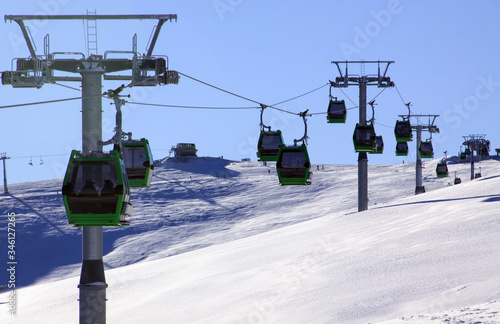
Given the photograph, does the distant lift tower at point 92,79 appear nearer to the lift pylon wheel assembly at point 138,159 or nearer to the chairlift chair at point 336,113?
the lift pylon wheel assembly at point 138,159

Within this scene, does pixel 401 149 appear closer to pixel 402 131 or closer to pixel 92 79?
pixel 402 131

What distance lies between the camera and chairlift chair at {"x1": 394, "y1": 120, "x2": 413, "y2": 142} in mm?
37156

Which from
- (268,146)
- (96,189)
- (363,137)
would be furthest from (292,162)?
(363,137)

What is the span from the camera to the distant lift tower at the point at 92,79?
10961 millimetres

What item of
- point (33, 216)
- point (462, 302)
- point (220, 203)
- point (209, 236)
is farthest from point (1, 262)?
point (462, 302)

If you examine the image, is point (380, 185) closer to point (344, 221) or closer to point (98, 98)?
point (344, 221)

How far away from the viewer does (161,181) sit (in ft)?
220

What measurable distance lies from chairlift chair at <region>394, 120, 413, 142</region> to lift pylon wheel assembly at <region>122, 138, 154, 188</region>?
25.5m

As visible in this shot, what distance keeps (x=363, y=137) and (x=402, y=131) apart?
29.9 feet

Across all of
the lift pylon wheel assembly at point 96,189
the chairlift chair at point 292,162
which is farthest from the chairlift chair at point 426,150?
the lift pylon wheel assembly at point 96,189

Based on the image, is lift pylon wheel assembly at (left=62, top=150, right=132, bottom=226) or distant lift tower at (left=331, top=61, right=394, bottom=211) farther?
distant lift tower at (left=331, top=61, right=394, bottom=211)

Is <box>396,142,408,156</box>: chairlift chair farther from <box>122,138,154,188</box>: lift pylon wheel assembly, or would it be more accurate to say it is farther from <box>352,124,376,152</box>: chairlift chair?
<box>122,138,154,188</box>: lift pylon wheel assembly

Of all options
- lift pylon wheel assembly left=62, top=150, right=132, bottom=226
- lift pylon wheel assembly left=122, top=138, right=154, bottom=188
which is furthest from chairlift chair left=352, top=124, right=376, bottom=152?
lift pylon wheel assembly left=62, top=150, right=132, bottom=226

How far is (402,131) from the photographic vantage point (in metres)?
37.3
